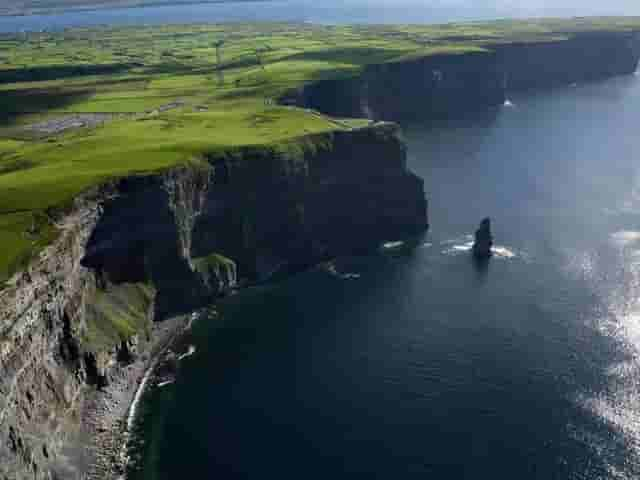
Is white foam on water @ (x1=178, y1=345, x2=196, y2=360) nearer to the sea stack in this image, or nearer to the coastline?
the coastline

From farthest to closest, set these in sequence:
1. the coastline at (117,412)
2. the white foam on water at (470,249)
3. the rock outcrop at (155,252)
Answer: the white foam on water at (470,249) < the coastline at (117,412) < the rock outcrop at (155,252)

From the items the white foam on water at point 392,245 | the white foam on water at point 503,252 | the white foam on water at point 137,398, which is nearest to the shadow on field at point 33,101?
the white foam on water at point 392,245

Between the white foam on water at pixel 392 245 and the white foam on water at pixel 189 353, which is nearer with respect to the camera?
the white foam on water at pixel 189 353

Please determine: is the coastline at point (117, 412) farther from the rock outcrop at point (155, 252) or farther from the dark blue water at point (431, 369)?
the dark blue water at point (431, 369)

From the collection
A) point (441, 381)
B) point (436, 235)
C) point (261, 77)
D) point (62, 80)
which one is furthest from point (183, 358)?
point (62, 80)

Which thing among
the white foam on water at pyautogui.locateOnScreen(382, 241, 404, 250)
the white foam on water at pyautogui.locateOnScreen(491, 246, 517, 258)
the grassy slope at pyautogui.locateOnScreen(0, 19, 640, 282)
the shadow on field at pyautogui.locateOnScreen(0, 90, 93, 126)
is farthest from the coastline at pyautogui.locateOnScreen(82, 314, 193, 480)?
the shadow on field at pyautogui.locateOnScreen(0, 90, 93, 126)

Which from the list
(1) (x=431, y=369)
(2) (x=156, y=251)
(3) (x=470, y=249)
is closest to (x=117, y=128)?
(2) (x=156, y=251)
